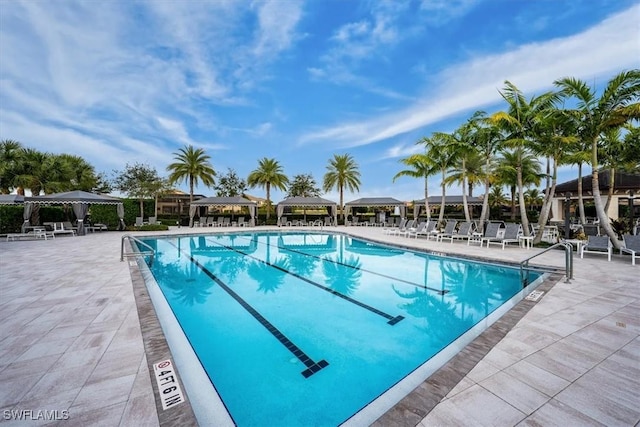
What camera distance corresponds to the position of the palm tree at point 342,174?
2528 cm

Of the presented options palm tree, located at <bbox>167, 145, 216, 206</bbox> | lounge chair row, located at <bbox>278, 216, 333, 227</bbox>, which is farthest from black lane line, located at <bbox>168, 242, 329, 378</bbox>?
palm tree, located at <bbox>167, 145, 216, 206</bbox>

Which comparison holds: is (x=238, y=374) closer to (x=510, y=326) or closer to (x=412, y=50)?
(x=510, y=326)

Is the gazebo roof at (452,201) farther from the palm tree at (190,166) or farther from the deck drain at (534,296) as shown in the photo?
the palm tree at (190,166)

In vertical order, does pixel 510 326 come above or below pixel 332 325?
above

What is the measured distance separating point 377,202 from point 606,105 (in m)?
16.6

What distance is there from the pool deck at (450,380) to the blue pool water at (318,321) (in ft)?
2.53

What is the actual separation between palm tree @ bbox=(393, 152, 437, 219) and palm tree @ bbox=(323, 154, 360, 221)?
7483 millimetres

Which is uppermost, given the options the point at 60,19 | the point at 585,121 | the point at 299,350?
the point at 60,19

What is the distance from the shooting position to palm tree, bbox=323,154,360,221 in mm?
25281

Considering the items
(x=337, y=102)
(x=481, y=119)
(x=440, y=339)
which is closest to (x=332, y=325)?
(x=440, y=339)

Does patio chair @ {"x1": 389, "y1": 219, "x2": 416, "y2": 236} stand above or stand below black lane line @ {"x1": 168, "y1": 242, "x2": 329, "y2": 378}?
above

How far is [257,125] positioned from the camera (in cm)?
2242

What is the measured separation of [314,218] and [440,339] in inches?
913

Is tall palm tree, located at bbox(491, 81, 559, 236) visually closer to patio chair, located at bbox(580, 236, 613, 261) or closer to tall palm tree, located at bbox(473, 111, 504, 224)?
tall palm tree, located at bbox(473, 111, 504, 224)
